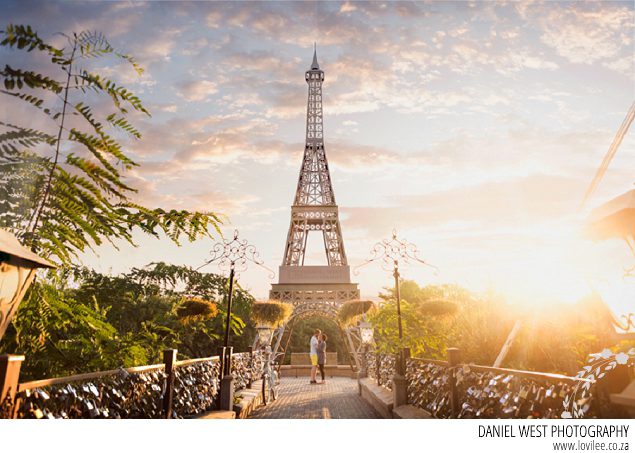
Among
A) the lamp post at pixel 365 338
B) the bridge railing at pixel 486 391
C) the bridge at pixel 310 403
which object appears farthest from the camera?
the lamp post at pixel 365 338

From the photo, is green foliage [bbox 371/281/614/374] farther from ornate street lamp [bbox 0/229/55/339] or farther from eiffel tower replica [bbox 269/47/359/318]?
eiffel tower replica [bbox 269/47/359/318]

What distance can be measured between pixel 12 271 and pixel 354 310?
11.5 m

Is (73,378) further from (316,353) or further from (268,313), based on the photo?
(316,353)

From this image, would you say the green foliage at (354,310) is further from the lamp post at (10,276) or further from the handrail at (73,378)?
the lamp post at (10,276)

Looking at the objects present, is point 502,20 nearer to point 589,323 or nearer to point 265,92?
point 265,92

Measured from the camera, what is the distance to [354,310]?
12.7 metres

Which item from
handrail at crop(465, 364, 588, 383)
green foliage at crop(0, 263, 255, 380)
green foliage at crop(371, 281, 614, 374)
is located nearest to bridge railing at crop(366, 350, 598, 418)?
handrail at crop(465, 364, 588, 383)

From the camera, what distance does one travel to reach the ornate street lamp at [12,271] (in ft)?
5.34

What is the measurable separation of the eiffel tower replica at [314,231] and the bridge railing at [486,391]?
12799 mm

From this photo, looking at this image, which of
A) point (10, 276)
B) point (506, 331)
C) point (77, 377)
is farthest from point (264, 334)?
point (10, 276)

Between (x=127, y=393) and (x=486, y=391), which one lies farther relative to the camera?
(x=486, y=391)

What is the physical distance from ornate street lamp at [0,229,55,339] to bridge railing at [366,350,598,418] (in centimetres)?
243

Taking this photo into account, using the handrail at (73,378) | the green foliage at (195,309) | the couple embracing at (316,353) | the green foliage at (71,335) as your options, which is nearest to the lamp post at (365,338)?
the couple embracing at (316,353)
